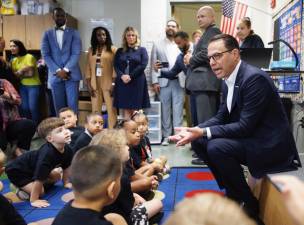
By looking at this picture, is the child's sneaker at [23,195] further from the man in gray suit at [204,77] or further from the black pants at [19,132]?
the man in gray suit at [204,77]

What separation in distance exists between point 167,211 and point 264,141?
2.55 feet

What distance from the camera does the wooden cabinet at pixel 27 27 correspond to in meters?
6.21

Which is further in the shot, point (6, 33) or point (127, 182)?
point (6, 33)

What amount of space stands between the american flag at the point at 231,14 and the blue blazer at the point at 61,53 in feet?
7.39

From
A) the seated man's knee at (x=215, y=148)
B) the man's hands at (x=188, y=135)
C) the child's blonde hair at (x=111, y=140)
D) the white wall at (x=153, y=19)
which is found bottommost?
the seated man's knee at (x=215, y=148)

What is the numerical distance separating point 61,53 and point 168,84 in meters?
1.41

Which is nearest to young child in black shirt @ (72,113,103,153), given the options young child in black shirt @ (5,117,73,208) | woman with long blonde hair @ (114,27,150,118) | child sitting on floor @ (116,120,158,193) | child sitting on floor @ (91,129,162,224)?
young child in black shirt @ (5,117,73,208)

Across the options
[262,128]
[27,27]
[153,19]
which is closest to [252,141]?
[262,128]

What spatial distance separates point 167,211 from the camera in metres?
2.34

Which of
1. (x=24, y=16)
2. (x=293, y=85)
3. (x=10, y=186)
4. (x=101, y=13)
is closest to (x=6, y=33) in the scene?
(x=24, y=16)

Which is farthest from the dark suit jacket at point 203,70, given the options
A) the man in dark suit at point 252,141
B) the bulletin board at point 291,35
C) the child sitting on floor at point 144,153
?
the bulletin board at point 291,35

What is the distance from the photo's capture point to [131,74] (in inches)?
175

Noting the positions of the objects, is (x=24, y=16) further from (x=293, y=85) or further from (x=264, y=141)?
(x=264, y=141)

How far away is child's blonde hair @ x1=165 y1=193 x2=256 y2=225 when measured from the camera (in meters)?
0.66
